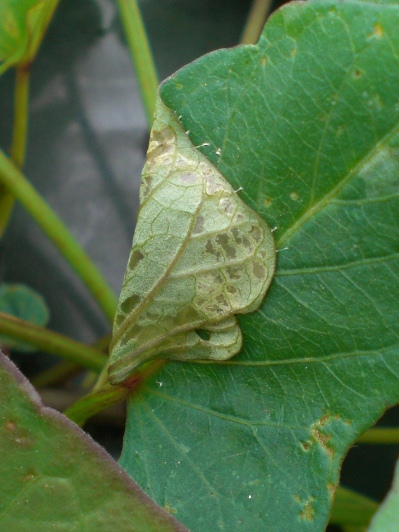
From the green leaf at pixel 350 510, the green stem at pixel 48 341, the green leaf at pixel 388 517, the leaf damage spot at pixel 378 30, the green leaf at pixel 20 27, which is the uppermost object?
the leaf damage spot at pixel 378 30

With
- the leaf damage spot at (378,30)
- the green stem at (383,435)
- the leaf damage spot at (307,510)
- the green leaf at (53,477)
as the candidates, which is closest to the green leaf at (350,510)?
the green stem at (383,435)

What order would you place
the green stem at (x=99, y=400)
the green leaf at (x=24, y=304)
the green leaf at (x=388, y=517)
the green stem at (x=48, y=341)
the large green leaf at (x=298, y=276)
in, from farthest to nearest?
1. the green leaf at (x=24, y=304)
2. the green stem at (x=48, y=341)
3. the green stem at (x=99, y=400)
4. the large green leaf at (x=298, y=276)
5. the green leaf at (x=388, y=517)

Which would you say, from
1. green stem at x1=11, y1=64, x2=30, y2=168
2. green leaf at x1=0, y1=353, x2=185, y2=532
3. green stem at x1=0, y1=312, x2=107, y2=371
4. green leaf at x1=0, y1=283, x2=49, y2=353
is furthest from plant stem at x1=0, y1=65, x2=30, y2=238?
green leaf at x1=0, y1=353, x2=185, y2=532

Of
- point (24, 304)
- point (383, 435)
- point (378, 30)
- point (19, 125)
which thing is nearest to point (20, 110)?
point (19, 125)

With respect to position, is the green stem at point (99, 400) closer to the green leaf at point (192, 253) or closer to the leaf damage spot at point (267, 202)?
the green leaf at point (192, 253)

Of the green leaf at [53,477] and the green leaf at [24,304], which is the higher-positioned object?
the green leaf at [53,477]

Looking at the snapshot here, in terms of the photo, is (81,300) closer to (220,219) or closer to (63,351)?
(63,351)

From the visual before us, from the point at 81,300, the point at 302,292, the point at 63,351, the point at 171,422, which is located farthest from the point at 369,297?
the point at 81,300
